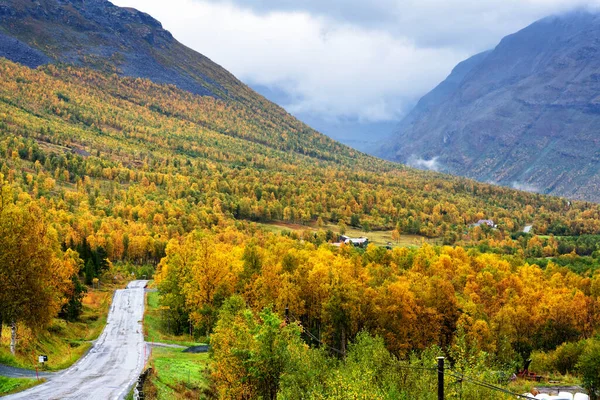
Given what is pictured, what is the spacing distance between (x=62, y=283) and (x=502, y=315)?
213ft

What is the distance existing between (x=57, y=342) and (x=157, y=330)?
24695 mm

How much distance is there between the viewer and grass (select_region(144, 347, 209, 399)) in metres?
43.3

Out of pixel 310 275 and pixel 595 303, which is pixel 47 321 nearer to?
pixel 310 275

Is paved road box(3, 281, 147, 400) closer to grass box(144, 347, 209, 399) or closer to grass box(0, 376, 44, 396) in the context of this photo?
grass box(0, 376, 44, 396)

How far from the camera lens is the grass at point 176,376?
142 ft

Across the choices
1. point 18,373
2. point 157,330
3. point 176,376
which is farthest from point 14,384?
point 157,330

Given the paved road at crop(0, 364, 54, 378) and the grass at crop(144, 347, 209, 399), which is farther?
the grass at crop(144, 347, 209, 399)

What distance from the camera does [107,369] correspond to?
167 ft

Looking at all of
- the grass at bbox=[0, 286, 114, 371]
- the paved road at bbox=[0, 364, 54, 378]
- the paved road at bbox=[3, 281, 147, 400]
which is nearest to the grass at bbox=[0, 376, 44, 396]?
the paved road at bbox=[3, 281, 147, 400]

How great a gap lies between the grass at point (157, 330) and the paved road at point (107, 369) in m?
1.36

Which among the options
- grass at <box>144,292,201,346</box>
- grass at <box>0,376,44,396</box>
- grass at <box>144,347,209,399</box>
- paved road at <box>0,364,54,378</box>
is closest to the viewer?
grass at <box>0,376,44,396</box>

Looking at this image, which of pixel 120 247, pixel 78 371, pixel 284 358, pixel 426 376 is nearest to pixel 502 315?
pixel 426 376

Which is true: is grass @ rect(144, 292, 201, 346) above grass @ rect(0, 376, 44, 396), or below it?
below

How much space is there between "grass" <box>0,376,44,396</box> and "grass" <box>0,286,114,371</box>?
5378 millimetres
